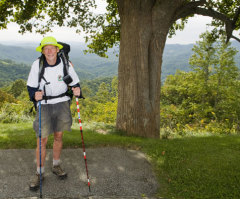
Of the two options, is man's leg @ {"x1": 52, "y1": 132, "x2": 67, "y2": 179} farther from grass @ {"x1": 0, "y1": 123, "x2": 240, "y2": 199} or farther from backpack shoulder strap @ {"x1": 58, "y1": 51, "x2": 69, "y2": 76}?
grass @ {"x1": 0, "y1": 123, "x2": 240, "y2": 199}

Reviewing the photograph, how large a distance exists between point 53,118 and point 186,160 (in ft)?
9.54

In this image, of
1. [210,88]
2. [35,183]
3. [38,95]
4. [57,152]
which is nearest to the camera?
[38,95]

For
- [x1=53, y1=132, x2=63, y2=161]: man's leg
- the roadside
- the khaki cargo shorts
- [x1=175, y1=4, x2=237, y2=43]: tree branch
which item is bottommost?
the roadside

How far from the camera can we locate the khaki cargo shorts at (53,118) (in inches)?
150

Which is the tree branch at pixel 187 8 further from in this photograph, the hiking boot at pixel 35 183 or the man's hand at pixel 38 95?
the hiking boot at pixel 35 183

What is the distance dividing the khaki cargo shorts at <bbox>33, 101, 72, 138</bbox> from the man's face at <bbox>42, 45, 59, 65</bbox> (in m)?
0.72

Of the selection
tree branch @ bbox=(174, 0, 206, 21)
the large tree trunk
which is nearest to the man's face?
the large tree trunk

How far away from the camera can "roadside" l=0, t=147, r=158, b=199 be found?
371 cm

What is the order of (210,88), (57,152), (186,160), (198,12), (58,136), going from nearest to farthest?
(58,136) < (57,152) < (186,160) < (198,12) < (210,88)

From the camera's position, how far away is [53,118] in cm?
394

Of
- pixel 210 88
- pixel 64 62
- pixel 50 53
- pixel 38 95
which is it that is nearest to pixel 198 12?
pixel 64 62

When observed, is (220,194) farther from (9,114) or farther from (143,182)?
(9,114)

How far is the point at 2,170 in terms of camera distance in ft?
14.1

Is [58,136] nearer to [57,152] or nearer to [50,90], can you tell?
[57,152]
